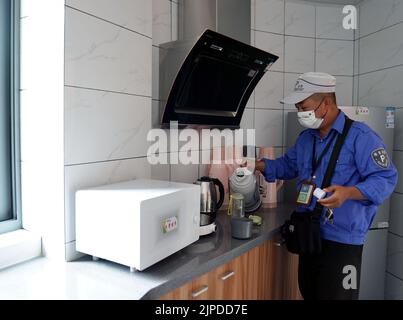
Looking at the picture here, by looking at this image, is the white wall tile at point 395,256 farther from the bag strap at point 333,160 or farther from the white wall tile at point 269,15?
the white wall tile at point 269,15

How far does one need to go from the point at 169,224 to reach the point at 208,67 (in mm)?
841

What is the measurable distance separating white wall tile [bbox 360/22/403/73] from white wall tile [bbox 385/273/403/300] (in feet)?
4.73

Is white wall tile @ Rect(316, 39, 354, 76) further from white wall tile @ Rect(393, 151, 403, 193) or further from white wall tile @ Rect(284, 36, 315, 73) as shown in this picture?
white wall tile @ Rect(393, 151, 403, 193)

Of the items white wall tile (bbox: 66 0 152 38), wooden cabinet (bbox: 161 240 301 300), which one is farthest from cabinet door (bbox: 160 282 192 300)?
white wall tile (bbox: 66 0 152 38)

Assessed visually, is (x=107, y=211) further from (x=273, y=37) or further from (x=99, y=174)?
(x=273, y=37)

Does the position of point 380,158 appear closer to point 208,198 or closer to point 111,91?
point 208,198

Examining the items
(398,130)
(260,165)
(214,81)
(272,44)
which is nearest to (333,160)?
(260,165)

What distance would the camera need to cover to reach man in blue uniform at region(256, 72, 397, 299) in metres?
1.29

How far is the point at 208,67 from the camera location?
5.14ft

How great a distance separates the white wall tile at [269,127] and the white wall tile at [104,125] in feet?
3.30

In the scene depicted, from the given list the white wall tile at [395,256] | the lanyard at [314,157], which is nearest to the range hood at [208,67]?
the lanyard at [314,157]

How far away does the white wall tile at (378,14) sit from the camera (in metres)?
2.10

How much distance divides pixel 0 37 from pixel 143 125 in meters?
0.62
